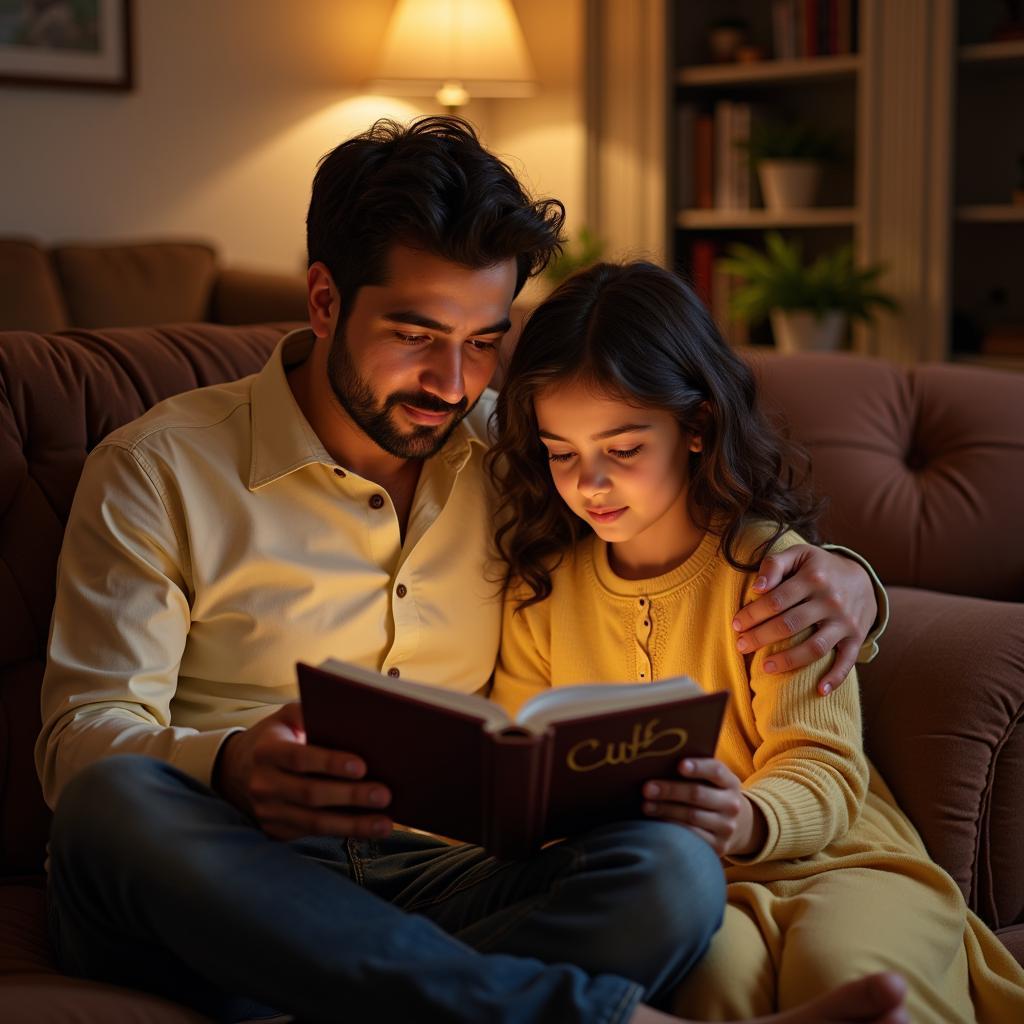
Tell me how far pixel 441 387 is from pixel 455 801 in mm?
543

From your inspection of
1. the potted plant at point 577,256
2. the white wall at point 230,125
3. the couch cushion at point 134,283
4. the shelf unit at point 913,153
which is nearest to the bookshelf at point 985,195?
the shelf unit at point 913,153

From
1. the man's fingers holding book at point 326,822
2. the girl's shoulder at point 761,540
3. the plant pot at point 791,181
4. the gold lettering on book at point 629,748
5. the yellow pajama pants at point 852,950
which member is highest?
the plant pot at point 791,181

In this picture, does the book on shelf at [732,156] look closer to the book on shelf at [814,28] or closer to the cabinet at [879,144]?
the cabinet at [879,144]

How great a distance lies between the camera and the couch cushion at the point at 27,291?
9.46ft

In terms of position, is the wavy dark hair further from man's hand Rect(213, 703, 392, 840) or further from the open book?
man's hand Rect(213, 703, 392, 840)

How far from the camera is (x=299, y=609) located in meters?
1.56

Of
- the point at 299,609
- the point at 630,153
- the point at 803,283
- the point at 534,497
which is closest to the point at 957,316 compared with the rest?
the point at 803,283

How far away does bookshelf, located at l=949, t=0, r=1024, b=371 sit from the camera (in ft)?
11.4

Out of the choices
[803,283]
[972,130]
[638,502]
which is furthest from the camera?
[972,130]

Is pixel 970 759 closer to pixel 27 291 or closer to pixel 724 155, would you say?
pixel 27 291

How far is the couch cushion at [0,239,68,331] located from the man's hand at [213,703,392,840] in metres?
1.82

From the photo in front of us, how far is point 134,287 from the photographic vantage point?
10.3 feet

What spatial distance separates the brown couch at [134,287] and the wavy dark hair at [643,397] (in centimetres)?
152

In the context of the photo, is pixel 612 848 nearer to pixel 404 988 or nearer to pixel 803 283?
pixel 404 988
